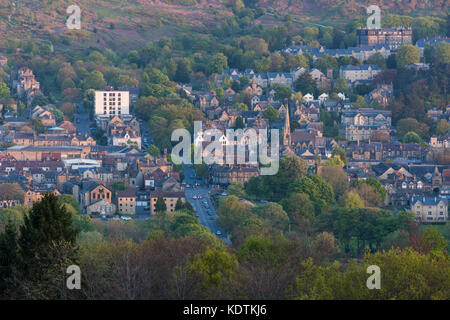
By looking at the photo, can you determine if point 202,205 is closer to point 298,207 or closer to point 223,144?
point 298,207

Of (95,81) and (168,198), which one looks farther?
(95,81)

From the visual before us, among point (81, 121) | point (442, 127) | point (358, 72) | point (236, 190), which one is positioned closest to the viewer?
point (236, 190)

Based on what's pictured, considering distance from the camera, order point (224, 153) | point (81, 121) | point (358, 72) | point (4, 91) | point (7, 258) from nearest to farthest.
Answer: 1. point (7, 258)
2. point (224, 153)
3. point (81, 121)
4. point (4, 91)
5. point (358, 72)

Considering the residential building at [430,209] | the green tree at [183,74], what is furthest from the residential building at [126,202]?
the green tree at [183,74]

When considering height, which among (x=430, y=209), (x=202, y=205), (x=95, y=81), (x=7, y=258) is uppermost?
(x=95, y=81)

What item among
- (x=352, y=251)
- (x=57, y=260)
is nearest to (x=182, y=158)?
(x=352, y=251)

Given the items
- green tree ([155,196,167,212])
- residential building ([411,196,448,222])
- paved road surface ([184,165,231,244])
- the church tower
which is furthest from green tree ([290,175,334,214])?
the church tower

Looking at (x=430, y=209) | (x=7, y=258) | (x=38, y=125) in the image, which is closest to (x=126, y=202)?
(x=430, y=209)

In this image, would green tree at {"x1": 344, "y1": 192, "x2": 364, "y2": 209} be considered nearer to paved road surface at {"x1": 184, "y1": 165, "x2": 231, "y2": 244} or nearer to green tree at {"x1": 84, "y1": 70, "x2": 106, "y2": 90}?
paved road surface at {"x1": 184, "y1": 165, "x2": 231, "y2": 244}

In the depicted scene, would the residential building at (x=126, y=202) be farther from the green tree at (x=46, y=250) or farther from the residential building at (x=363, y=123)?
the green tree at (x=46, y=250)
